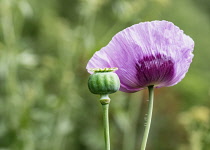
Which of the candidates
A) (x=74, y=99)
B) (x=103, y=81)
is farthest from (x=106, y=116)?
(x=74, y=99)

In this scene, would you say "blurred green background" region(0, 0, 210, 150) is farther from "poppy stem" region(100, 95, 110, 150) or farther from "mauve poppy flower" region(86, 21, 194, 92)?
"poppy stem" region(100, 95, 110, 150)

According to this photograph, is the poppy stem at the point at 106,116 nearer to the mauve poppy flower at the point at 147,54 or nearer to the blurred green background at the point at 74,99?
the mauve poppy flower at the point at 147,54

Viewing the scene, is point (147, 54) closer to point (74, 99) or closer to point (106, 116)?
point (106, 116)

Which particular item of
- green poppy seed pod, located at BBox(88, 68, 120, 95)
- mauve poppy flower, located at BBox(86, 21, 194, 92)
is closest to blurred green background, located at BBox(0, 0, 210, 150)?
mauve poppy flower, located at BBox(86, 21, 194, 92)

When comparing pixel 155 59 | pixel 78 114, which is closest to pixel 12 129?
pixel 78 114

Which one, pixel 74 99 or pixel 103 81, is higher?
pixel 103 81

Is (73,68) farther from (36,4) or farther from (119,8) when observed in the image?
(36,4)
